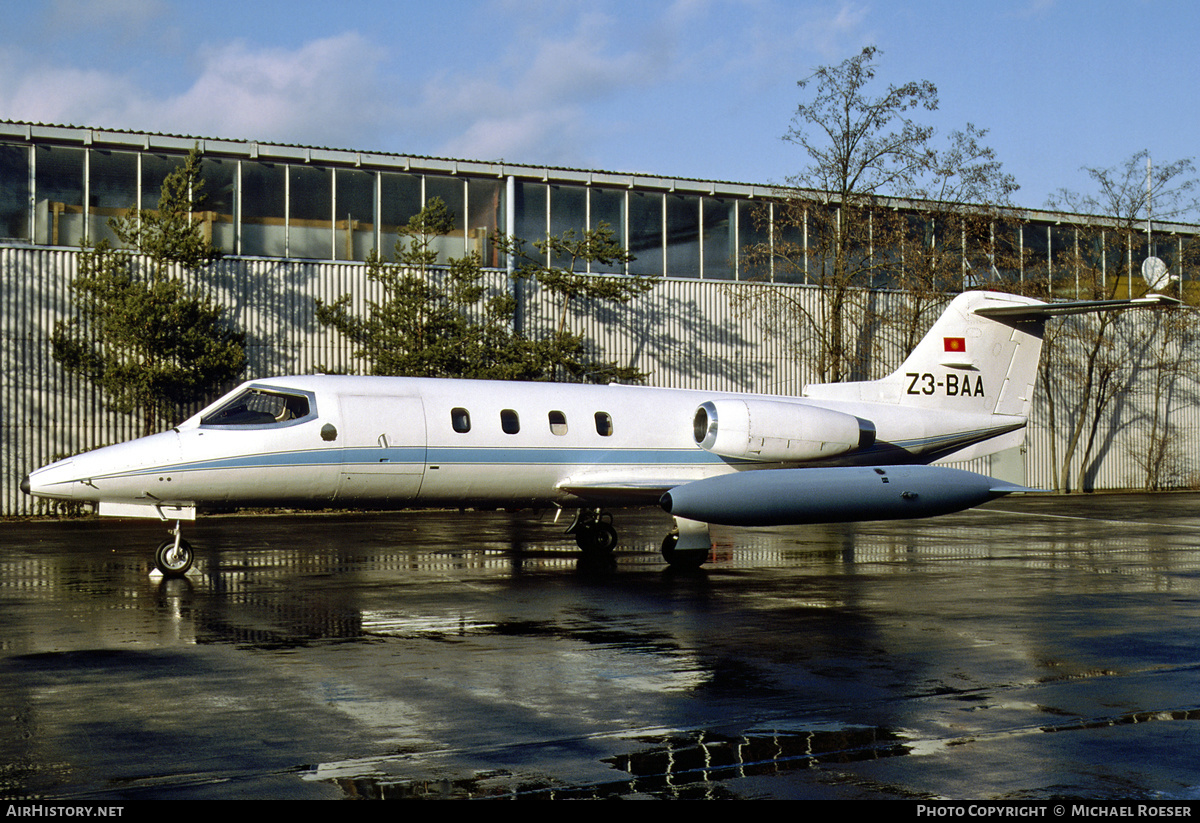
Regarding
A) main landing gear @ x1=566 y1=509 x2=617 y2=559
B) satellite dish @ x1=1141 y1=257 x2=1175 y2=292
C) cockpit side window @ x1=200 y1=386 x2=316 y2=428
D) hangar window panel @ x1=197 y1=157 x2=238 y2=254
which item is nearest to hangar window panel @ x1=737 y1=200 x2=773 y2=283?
satellite dish @ x1=1141 y1=257 x2=1175 y2=292

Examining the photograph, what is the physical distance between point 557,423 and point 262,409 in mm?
4470

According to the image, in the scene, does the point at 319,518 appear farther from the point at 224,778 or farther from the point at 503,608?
the point at 224,778

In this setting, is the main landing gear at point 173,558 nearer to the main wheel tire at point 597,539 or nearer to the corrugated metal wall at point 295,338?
the main wheel tire at point 597,539

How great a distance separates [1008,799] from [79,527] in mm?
24610

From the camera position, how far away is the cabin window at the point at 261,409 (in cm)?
1548

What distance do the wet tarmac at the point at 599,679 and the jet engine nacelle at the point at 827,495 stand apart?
3.05 ft

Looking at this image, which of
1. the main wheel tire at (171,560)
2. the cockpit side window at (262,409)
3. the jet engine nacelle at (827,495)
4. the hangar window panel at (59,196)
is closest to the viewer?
the jet engine nacelle at (827,495)

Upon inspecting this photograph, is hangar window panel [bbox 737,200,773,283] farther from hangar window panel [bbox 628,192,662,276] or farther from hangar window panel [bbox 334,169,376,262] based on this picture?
hangar window panel [bbox 334,169,376,262]

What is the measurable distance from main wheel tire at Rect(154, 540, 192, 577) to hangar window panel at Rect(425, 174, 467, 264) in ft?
65.7

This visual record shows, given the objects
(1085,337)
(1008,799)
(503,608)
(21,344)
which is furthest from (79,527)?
(1085,337)

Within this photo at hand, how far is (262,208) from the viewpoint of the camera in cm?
3225

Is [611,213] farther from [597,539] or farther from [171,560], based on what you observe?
[171,560]

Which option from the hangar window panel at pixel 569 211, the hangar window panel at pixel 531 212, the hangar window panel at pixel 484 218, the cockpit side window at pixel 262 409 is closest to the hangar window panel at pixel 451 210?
the hangar window panel at pixel 484 218

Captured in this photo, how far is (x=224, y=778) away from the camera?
19.1ft
